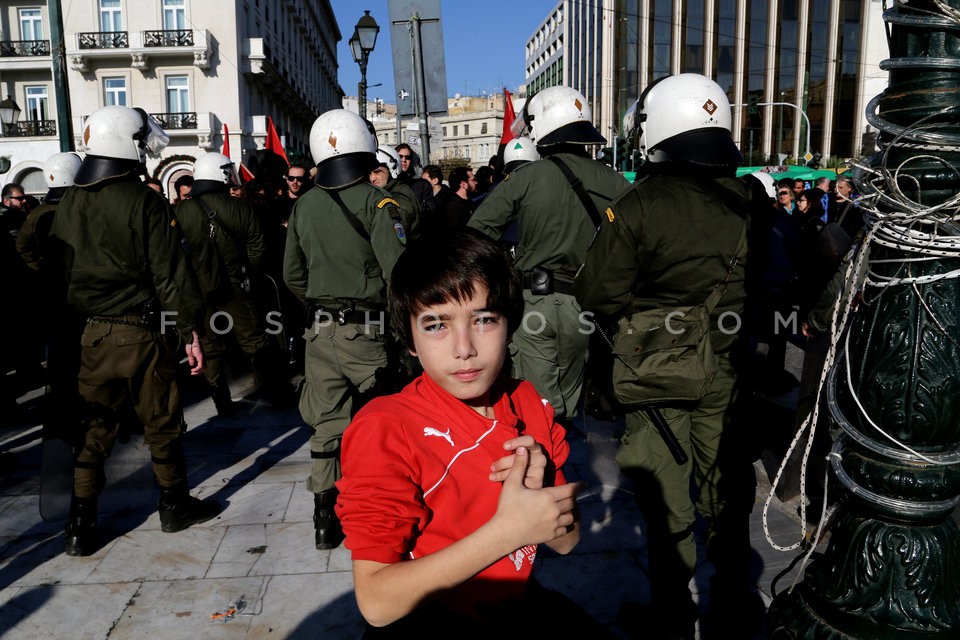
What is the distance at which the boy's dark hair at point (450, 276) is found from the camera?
1.66 meters

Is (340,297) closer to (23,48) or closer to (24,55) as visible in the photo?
(24,55)

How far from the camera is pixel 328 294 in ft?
13.7

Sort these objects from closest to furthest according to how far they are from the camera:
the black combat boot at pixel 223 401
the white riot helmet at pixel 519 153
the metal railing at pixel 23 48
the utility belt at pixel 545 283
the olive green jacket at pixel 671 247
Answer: the olive green jacket at pixel 671 247
the utility belt at pixel 545 283
the black combat boot at pixel 223 401
the white riot helmet at pixel 519 153
the metal railing at pixel 23 48

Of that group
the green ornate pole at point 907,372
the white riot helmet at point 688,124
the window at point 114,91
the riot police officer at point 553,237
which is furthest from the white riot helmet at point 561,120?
the window at point 114,91

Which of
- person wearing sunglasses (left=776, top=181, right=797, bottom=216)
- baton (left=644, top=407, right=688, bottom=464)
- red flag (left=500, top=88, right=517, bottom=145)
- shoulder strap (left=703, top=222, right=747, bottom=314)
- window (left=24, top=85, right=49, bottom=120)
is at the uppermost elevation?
window (left=24, top=85, right=49, bottom=120)

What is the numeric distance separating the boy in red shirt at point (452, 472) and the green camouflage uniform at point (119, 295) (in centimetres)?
270

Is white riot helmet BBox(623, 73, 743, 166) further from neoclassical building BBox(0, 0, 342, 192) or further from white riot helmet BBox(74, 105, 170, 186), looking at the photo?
neoclassical building BBox(0, 0, 342, 192)

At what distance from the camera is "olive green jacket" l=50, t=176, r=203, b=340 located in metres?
3.90

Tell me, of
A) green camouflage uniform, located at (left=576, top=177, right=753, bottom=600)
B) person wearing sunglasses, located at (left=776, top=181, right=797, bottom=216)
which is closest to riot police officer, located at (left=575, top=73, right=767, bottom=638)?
green camouflage uniform, located at (left=576, top=177, right=753, bottom=600)

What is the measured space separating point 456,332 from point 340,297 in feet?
8.57

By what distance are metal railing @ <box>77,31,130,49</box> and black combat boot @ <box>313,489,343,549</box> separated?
111 ft

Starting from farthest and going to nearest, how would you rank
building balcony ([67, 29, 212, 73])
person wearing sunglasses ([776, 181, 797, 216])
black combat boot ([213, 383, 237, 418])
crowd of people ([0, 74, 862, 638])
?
building balcony ([67, 29, 212, 73]) → person wearing sunglasses ([776, 181, 797, 216]) → black combat boot ([213, 383, 237, 418]) → crowd of people ([0, 74, 862, 638])

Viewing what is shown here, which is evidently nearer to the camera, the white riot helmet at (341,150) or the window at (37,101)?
the white riot helmet at (341,150)

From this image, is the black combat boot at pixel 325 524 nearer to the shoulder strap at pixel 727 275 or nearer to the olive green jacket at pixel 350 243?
the olive green jacket at pixel 350 243
